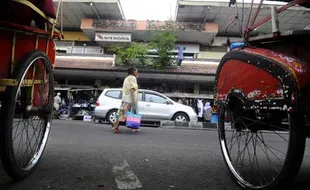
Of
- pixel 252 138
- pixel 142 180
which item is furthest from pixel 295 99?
pixel 142 180

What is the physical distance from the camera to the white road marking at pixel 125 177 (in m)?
2.51

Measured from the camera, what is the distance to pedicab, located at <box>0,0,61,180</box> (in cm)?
213

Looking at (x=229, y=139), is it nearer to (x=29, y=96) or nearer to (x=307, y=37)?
(x=307, y=37)

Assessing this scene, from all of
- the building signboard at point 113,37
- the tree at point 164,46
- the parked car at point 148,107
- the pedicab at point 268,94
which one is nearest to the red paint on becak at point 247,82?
the pedicab at point 268,94

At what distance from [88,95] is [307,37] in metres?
18.7

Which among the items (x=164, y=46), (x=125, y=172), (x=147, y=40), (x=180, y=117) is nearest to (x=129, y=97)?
(x=125, y=172)

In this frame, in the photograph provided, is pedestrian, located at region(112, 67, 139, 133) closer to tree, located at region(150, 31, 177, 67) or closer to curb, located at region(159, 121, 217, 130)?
curb, located at region(159, 121, 217, 130)

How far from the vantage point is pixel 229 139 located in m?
3.39

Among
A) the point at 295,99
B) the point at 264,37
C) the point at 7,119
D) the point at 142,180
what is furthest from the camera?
the point at 142,180

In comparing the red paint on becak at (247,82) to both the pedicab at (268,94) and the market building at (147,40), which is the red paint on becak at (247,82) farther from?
the market building at (147,40)

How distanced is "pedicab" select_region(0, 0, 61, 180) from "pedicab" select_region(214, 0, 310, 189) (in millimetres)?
1760

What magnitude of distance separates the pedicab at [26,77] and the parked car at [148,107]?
9511 millimetres

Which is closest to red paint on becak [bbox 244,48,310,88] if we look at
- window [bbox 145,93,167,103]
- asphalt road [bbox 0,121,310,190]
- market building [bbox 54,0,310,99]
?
asphalt road [bbox 0,121,310,190]

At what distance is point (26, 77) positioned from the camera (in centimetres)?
272
